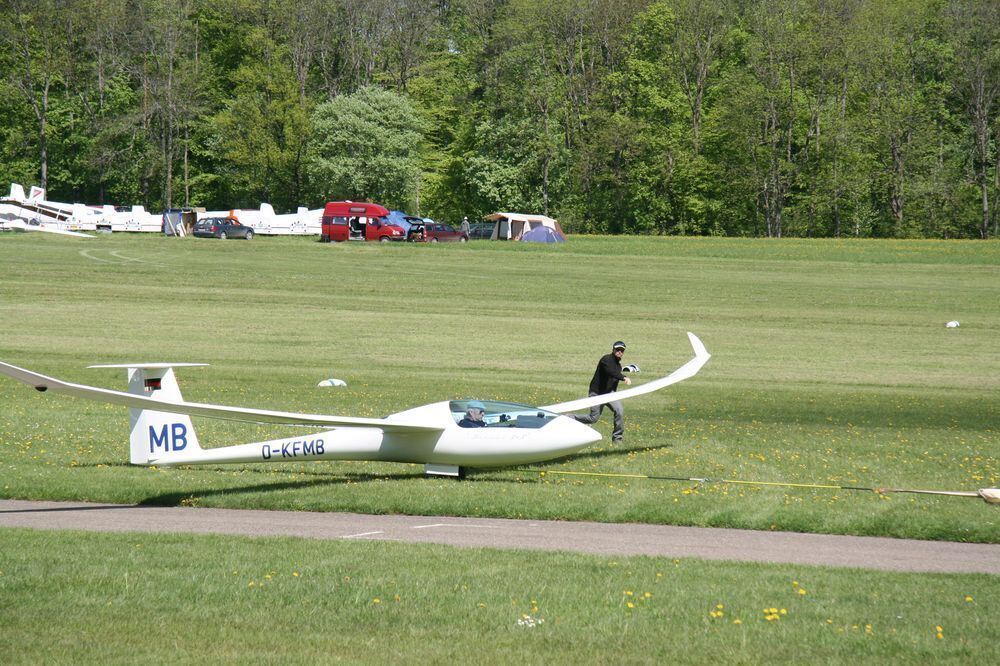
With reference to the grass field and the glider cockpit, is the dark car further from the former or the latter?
the glider cockpit

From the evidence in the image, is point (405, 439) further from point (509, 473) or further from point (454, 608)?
point (454, 608)

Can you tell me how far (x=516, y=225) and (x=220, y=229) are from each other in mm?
20297

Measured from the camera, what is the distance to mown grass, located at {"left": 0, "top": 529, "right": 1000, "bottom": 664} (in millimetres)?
9344

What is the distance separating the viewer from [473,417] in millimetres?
17719

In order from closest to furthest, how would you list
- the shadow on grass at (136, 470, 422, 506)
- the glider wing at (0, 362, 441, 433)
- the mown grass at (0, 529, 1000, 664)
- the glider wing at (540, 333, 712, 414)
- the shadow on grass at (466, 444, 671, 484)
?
the mown grass at (0, 529, 1000, 664)
the glider wing at (0, 362, 441, 433)
the shadow on grass at (136, 470, 422, 506)
the shadow on grass at (466, 444, 671, 484)
the glider wing at (540, 333, 712, 414)

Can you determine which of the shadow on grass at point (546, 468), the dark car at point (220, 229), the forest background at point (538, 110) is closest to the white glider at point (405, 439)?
the shadow on grass at point (546, 468)

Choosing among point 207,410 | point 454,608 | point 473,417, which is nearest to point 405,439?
point 473,417

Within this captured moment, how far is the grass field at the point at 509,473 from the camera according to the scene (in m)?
9.86

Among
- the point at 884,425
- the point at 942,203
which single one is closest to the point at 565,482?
the point at 884,425

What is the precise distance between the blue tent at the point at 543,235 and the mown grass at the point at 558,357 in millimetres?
3232

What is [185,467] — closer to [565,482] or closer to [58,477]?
[58,477]

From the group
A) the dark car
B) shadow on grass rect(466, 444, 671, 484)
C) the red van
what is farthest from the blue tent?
shadow on grass rect(466, 444, 671, 484)

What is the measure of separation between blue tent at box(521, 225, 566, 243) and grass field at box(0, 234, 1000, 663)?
24.8m

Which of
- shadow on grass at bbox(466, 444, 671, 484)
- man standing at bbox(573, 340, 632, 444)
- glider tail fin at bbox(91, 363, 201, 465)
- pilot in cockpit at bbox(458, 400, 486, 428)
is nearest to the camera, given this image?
glider tail fin at bbox(91, 363, 201, 465)
